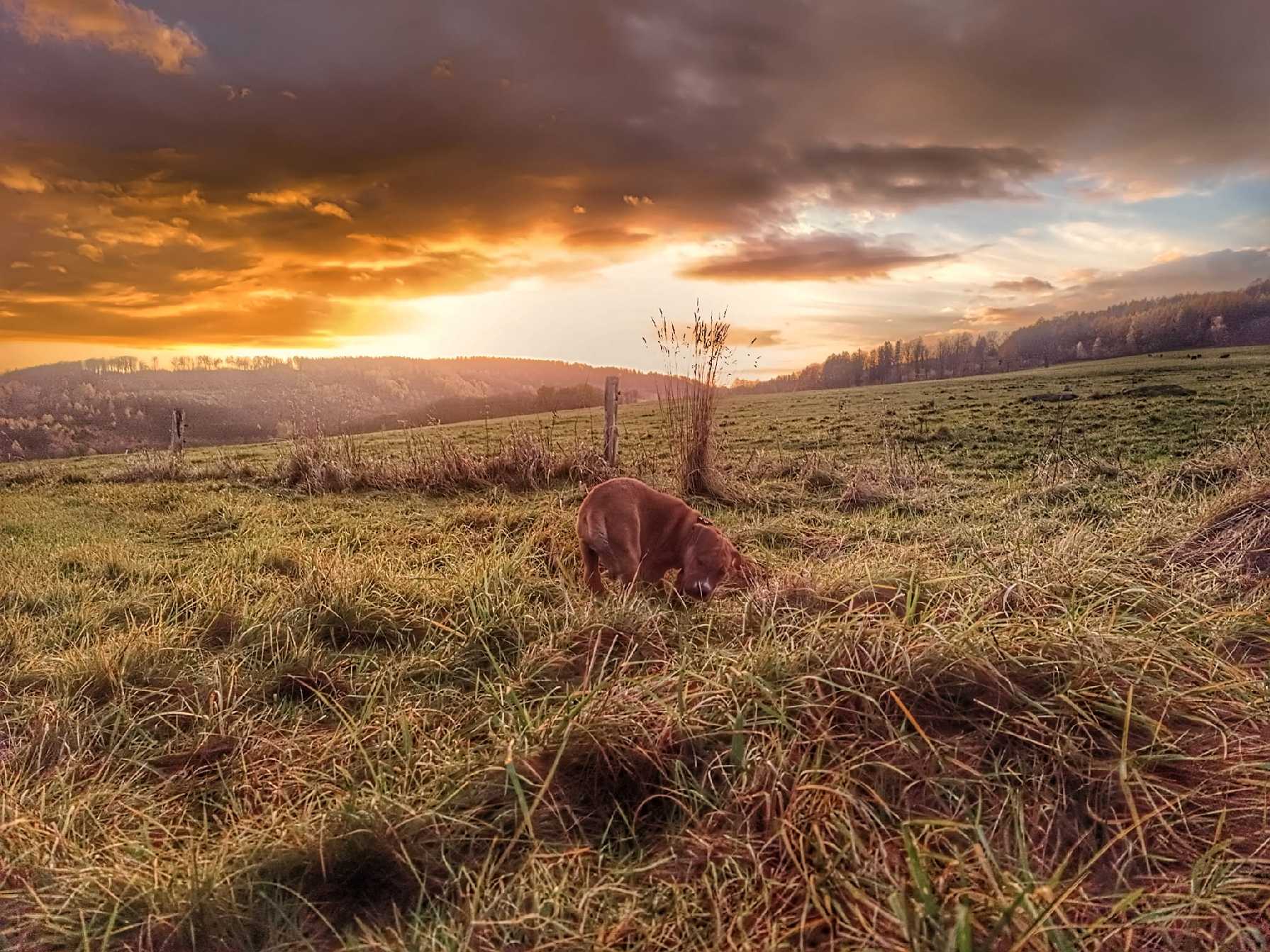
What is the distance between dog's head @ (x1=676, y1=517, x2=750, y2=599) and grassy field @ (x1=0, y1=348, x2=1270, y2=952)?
201 mm

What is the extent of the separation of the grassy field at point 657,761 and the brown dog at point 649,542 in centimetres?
37

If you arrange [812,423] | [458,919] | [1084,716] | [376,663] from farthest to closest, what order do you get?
[812,423]
[376,663]
[1084,716]
[458,919]

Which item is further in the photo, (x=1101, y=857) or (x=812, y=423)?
(x=812, y=423)

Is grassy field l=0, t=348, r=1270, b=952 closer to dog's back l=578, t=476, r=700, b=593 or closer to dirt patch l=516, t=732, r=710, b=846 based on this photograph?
dirt patch l=516, t=732, r=710, b=846

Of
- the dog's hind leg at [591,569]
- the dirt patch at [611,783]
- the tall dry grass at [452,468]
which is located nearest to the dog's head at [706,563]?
the dog's hind leg at [591,569]

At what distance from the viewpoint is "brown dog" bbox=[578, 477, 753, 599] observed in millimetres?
4902

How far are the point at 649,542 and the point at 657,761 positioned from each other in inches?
124

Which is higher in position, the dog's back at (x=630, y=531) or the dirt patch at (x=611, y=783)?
the dog's back at (x=630, y=531)

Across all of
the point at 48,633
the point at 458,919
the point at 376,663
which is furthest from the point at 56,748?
the point at 458,919

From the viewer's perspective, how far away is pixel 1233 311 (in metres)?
50.4

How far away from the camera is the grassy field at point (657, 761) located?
1.68 metres

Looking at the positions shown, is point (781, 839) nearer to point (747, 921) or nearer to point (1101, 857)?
point (747, 921)

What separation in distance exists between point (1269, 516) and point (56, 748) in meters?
6.81

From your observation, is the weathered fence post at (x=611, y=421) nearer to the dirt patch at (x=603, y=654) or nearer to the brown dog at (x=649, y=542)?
the brown dog at (x=649, y=542)
